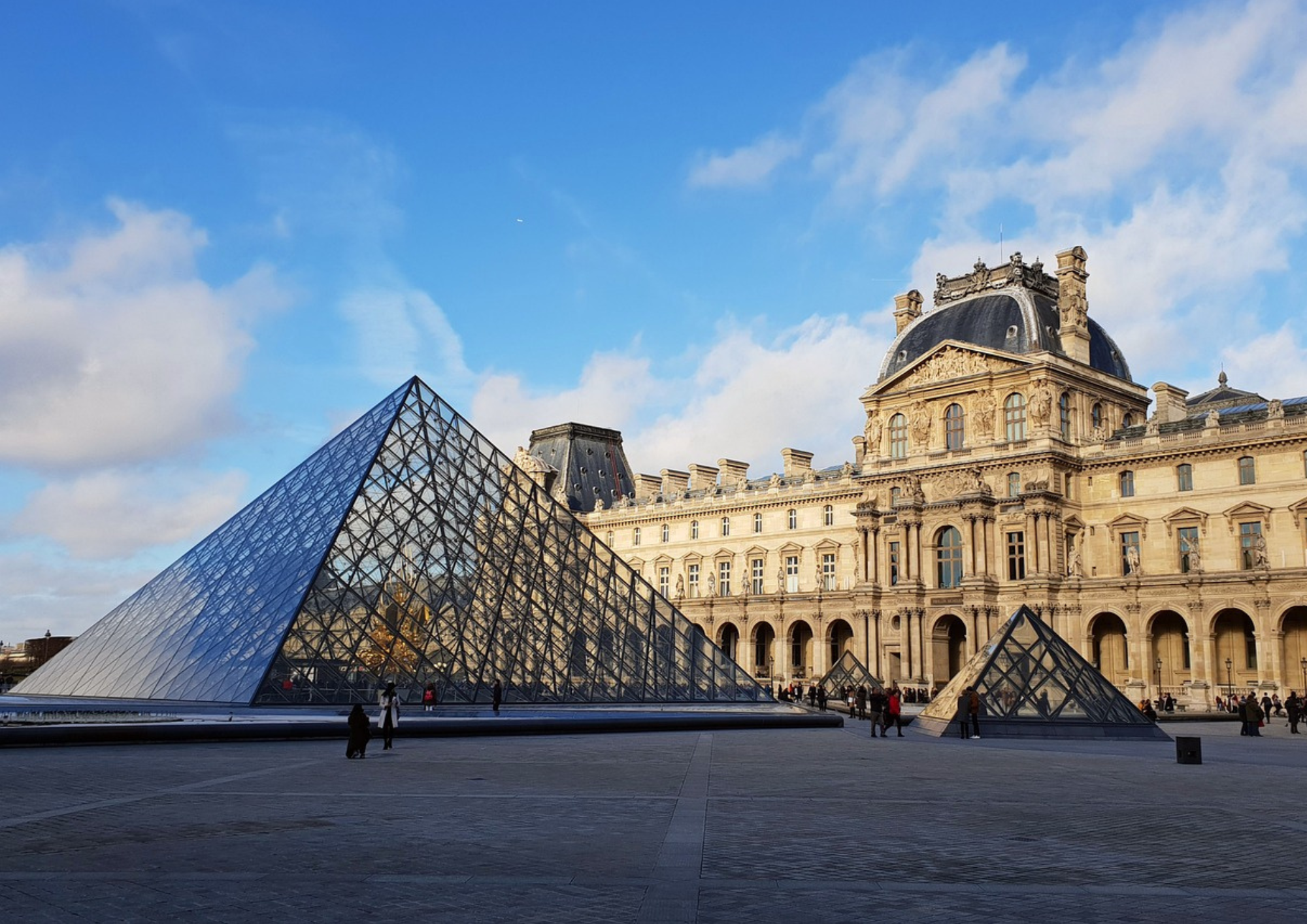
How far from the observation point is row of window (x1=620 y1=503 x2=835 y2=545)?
65812 mm

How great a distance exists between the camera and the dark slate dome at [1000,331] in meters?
55.8

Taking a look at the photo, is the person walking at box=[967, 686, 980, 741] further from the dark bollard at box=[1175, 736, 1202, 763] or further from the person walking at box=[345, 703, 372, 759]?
the person walking at box=[345, 703, 372, 759]

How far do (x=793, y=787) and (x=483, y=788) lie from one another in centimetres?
343

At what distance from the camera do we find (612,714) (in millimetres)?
27406

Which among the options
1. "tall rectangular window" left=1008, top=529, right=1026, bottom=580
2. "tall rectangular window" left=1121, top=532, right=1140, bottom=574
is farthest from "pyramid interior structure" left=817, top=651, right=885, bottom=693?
"tall rectangular window" left=1121, top=532, right=1140, bottom=574

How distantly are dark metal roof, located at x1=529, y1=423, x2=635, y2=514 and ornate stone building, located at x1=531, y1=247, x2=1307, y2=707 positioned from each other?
18.2 m

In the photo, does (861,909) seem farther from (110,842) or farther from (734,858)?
(110,842)

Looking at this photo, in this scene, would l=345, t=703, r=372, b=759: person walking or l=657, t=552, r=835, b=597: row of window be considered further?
Answer: l=657, t=552, r=835, b=597: row of window

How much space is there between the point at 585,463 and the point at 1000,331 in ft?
116

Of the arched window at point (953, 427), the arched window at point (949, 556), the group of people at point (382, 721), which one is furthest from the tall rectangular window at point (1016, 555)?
the group of people at point (382, 721)

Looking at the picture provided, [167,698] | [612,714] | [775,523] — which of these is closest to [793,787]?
[612,714]

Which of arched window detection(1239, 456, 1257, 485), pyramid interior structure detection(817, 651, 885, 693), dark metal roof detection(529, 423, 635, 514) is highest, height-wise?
dark metal roof detection(529, 423, 635, 514)

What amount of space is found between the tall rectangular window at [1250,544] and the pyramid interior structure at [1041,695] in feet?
83.9

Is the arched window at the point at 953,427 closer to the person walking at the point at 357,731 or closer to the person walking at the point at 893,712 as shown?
the person walking at the point at 893,712
